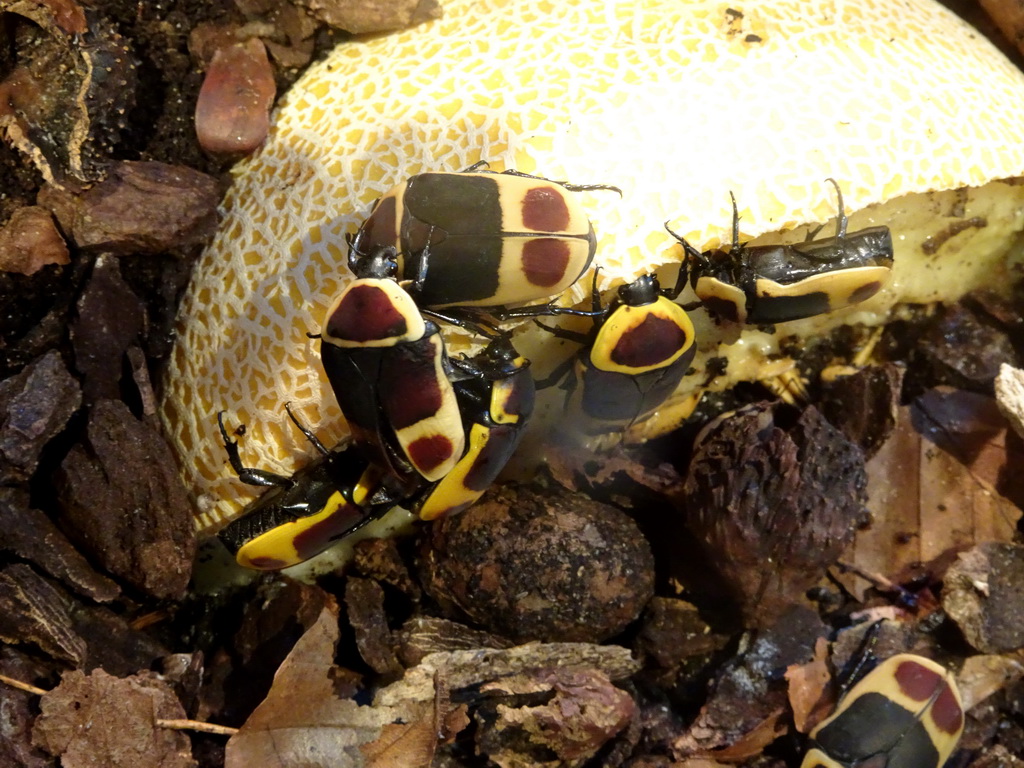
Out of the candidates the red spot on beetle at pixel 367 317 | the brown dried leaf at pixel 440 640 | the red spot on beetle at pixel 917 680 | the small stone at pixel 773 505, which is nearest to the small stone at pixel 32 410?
the red spot on beetle at pixel 367 317

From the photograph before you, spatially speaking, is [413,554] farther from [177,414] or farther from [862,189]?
[862,189]

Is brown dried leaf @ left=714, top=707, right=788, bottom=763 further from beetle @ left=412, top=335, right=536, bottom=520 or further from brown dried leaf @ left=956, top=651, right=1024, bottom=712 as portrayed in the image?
beetle @ left=412, top=335, right=536, bottom=520

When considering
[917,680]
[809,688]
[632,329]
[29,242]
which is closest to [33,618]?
[29,242]

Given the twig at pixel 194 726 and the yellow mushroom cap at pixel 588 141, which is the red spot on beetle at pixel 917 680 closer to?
the yellow mushroom cap at pixel 588 141

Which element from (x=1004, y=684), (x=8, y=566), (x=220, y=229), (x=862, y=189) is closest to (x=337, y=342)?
(x=220, y=229)

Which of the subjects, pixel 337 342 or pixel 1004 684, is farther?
pixel 1004 684

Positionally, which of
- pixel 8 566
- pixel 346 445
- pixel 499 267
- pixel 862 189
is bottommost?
pixel 8 566

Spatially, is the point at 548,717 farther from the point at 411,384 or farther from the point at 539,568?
the point at 411,384
